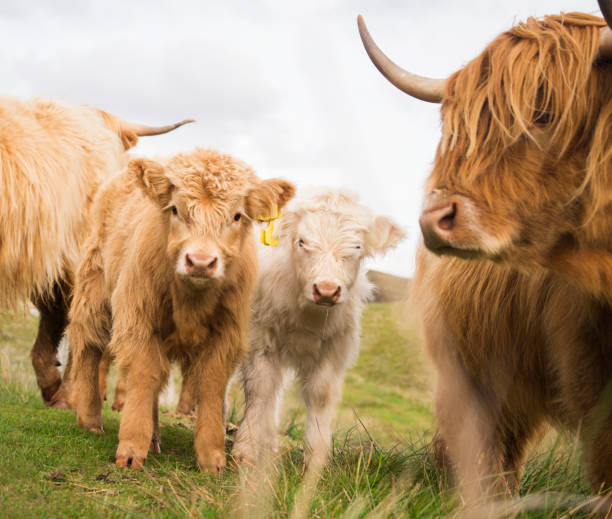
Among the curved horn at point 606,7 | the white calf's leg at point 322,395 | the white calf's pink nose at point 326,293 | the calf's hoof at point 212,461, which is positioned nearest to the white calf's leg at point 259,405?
the white calf's leg at point 322,395

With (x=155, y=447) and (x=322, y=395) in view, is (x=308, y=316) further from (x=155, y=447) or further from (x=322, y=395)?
(x=155, y=447)

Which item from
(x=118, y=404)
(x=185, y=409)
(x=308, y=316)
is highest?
(x=308, y=316)

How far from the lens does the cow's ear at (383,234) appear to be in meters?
4.60

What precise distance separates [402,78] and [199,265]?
133 cm

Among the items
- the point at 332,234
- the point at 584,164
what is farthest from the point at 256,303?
the point at 584,164

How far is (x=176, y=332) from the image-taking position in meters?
3.68

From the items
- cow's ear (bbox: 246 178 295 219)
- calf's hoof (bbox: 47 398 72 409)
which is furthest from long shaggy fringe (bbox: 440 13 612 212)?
calf's hoof (bbox: 47 398 72 409)

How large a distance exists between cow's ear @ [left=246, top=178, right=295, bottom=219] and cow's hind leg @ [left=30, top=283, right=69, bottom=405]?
2137 millimetres

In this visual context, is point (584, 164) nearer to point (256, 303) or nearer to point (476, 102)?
point (476, 102)

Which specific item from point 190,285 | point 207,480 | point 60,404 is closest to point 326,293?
point 190,285

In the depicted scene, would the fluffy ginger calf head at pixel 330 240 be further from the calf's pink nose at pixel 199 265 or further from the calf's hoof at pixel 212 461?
the calf's hoof at pixel 212 461

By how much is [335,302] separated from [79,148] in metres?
2.63

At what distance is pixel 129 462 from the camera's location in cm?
337

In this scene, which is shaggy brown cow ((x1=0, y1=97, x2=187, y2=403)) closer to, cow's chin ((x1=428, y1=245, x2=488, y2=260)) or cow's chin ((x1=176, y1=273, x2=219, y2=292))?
cow's chin ((x1=176, y1=273, x2=219, y2=292))
